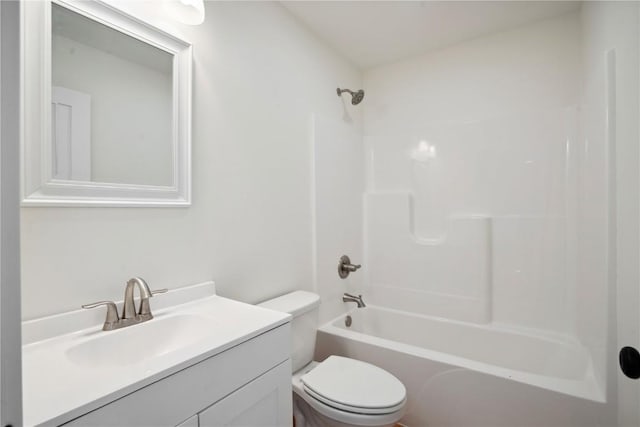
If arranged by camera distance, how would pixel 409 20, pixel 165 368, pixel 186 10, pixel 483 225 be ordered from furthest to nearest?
1. pixel 483 225
2. pixel 409 20
3. pixel 186 10
4. pixel 165 368

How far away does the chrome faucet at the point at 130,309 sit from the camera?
3.12 ft

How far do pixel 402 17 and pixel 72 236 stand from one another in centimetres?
202

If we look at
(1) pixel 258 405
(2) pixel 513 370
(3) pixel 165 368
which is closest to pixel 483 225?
(2) pixel 513 370

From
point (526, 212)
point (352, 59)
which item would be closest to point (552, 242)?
point (526, 212)

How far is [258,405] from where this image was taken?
94 cm

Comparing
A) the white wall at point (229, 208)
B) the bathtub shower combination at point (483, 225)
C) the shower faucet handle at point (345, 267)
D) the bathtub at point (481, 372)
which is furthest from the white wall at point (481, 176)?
the white wall at point (229, 208)

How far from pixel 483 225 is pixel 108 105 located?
85.6 inches

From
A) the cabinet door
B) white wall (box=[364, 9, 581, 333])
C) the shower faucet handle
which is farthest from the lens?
the shower faucet handle

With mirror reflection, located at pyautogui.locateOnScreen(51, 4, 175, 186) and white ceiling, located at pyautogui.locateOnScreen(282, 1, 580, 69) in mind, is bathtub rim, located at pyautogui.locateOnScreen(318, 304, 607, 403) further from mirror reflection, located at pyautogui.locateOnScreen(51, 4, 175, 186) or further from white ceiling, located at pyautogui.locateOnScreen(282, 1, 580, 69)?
white ceiling, located at pyautogui.locateOnScreen(282, 1, 580, 69)

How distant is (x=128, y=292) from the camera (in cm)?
99

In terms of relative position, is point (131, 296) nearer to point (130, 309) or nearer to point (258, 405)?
point (130, 309)

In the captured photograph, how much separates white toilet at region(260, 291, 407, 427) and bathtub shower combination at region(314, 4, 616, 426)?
304mm

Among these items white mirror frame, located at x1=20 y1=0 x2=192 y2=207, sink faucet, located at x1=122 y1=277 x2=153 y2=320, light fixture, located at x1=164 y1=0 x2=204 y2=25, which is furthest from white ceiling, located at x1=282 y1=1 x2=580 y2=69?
sink faucet, located at x1=122 y1=277 x2=153 y2=320

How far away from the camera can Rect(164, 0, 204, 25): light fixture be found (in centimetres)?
110
